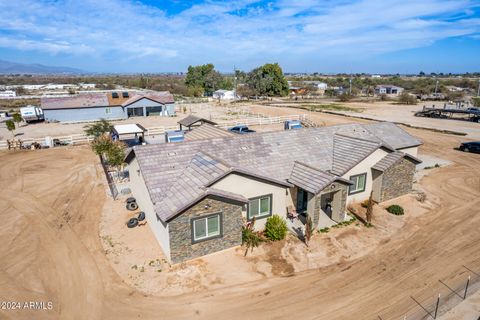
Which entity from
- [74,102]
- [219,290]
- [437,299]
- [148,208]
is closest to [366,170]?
[437,299]

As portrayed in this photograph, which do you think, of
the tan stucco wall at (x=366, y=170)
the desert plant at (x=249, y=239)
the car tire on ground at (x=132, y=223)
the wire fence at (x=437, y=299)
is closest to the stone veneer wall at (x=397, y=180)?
the tan stucco wall at (x=366, y=170)

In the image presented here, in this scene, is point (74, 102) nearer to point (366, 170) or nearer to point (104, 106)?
point (104, 106)

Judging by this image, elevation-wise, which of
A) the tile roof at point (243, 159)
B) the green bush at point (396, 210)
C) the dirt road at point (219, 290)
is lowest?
the dirt road at point (219, 290)

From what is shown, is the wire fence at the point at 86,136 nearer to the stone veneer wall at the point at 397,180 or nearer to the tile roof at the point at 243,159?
the tile roof at the point at 243,159

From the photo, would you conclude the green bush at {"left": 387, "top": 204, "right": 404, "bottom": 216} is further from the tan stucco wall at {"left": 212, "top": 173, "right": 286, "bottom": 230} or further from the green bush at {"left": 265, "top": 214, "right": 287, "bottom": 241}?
the green bush at {"left": 265, "top": 214, "right": 287, "bottom": 241}

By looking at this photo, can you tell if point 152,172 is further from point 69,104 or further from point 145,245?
point 69,104

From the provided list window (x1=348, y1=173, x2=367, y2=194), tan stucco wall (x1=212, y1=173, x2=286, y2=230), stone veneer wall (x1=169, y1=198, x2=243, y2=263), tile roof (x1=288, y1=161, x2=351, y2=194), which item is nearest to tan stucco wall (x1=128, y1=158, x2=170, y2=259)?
stone veneer wall (x1=169, y1=198, x2=243, y2=263)
